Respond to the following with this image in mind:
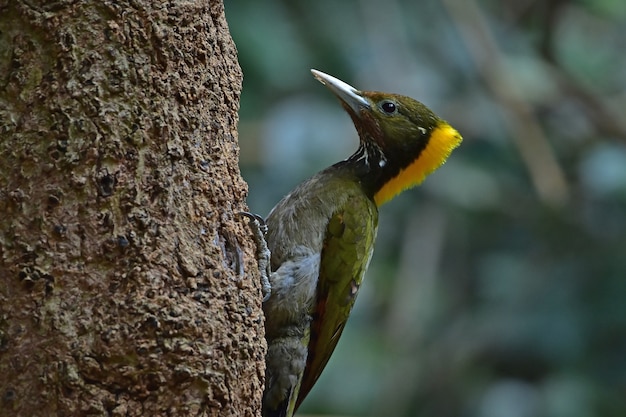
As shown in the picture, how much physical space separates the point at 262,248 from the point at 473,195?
4.41 meters

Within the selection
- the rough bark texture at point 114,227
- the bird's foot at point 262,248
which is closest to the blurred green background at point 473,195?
the bird's foot at point 262,248

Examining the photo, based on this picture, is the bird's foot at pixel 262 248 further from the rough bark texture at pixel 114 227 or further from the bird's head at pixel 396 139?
the bird's head at pixel 396 139

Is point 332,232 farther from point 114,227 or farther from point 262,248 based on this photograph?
point 114,227

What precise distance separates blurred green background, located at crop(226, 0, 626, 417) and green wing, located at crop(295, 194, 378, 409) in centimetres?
265

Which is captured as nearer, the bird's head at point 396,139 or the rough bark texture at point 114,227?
the rough bark texture at point 114,227

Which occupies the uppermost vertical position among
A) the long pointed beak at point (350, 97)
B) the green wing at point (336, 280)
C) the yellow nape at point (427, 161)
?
the long pointed beak at point (350, 97)

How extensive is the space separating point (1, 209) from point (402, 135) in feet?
6.62

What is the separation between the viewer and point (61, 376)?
2.23 meters

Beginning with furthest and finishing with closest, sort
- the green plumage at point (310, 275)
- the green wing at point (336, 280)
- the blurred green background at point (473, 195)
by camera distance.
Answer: the blurred green background at point (473, 195)
the green wing at point (336, 280)
the green plumage at point (310, 275)

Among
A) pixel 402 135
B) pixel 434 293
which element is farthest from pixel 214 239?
pixel 434 293

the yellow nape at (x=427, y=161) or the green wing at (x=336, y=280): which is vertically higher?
the yellow nape at (x=427, y=161)

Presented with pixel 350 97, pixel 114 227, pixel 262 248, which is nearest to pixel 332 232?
pixel 262 248

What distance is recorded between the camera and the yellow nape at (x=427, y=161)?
398 centimetres

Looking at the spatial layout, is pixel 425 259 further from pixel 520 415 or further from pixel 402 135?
pixel 402 135
